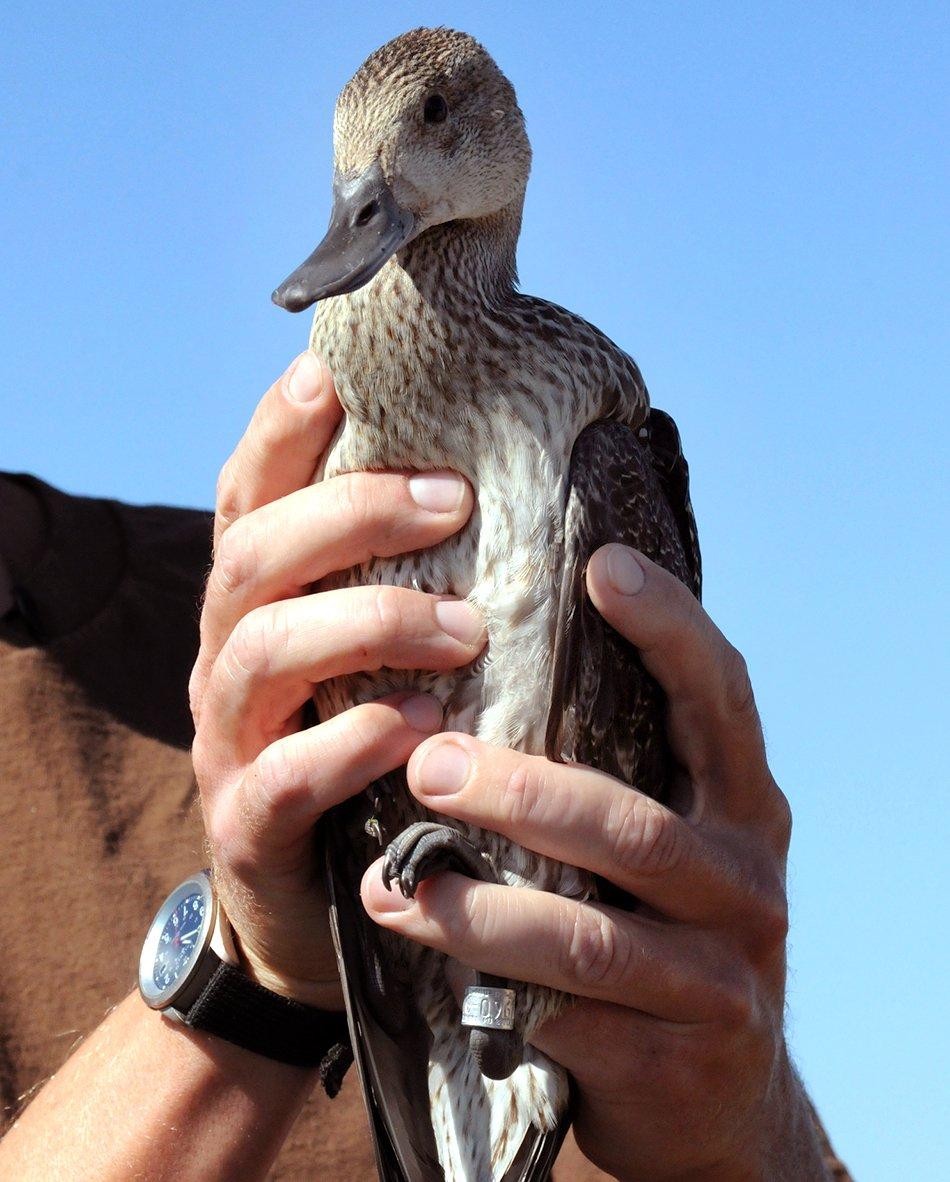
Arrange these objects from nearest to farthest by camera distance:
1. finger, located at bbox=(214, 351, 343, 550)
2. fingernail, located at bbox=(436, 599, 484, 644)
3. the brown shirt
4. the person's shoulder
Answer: fingernail, located at bbox=(436, 599, 484, 644) < finger, located at bbox=(214, 351, 343, 550) < the brown shirt < the person's shoulder

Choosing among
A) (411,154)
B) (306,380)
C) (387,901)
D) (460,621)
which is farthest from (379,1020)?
(411,154)

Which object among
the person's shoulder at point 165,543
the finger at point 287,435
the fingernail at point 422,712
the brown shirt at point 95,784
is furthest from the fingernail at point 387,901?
the person's shoulder at point 165,543

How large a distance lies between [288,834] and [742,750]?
928 millimetres

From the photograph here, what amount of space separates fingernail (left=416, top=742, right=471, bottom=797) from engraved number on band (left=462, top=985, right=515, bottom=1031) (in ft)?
1.38

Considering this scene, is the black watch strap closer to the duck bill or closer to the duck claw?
the duck claw

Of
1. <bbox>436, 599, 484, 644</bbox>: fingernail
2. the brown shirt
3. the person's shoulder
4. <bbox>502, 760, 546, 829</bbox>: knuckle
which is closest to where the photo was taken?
<bbox>502, 760, 546, 829</bbox>: knuckle

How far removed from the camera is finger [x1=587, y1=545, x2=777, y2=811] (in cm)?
257

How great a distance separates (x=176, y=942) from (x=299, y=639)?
0.95 metres

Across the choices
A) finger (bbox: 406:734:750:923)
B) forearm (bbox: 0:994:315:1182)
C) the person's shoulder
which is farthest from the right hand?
the person's shoulder

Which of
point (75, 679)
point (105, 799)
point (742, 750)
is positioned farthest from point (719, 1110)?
point (75, 679)

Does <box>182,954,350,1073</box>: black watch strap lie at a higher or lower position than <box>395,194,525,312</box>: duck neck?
lower

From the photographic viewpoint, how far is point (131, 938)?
3.84 m

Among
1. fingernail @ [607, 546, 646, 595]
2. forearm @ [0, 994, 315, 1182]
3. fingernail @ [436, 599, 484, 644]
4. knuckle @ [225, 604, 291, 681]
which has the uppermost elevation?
fingernail @ [607, 546, 646, 595]

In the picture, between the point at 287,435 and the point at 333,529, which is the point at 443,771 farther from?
the point at 287,435
